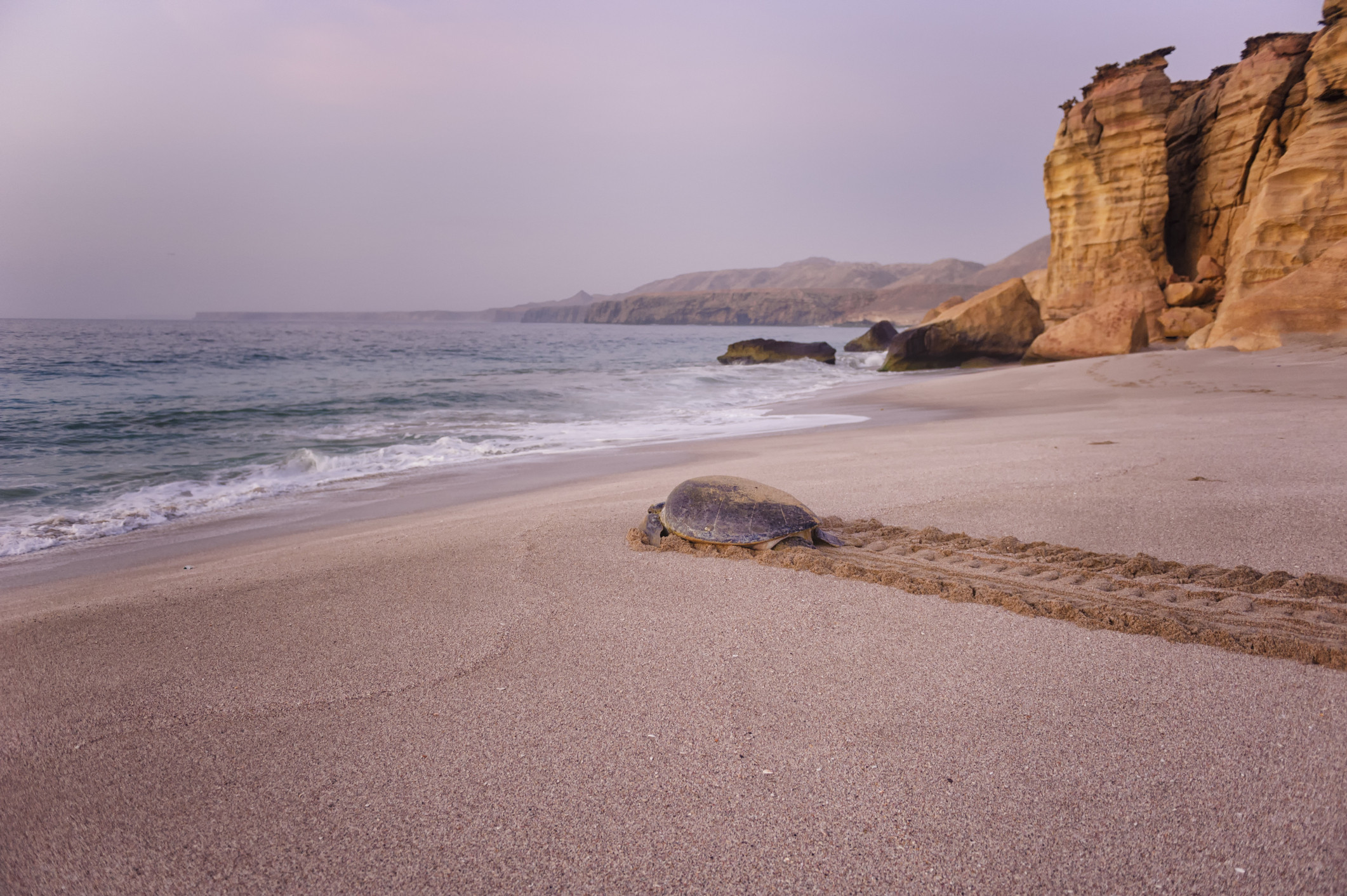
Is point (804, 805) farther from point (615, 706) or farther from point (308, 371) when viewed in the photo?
point (308, 371)

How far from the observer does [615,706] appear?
2258mm

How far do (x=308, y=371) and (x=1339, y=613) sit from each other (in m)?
25.4

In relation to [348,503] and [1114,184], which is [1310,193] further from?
[348,503]

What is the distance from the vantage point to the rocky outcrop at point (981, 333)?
19828 mm

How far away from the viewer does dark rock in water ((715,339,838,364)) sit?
87.6 ft

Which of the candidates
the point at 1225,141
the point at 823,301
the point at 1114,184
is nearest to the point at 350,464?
the point at 1114,184

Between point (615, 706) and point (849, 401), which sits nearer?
point (615, 706)

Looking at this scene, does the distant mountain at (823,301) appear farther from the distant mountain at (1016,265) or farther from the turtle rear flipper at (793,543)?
the turtle rear flipper at (793,543)

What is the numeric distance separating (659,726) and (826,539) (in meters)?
1.99

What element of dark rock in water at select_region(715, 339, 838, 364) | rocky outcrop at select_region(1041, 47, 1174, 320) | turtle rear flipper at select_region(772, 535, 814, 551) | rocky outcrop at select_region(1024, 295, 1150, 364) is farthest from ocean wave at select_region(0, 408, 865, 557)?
rocky outcrop at select_region(1041, 47, 1174, 320)

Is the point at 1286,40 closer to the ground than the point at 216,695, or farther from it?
farther from it

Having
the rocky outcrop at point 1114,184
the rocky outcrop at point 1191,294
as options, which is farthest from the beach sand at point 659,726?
the rocky outcrop at point 1114,184

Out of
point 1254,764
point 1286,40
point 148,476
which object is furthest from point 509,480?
point 1286,40

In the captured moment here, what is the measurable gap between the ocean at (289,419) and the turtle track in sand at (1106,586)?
5.97 m
